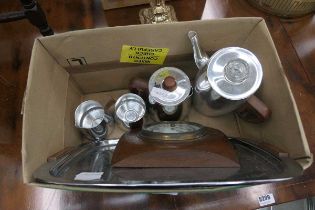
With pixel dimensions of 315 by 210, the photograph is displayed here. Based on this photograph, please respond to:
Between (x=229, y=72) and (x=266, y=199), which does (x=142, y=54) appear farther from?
(x=266, y=199)

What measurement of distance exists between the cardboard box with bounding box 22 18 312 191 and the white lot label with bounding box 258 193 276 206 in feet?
0.32

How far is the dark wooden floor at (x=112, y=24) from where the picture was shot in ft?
1.75

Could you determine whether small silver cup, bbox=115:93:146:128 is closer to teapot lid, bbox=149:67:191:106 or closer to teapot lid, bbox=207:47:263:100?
teapot lid, bbox=149:67:191:106

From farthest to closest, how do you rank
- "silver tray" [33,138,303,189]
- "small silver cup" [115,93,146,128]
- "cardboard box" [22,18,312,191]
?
"small silver cup" [115,93,146,128] < "cardboard box" [22,18,312,191] < "silver tray" [33,138,303,189]

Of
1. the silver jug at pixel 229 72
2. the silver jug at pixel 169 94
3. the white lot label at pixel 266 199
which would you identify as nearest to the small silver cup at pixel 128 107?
the silver jug at pixel 169 94

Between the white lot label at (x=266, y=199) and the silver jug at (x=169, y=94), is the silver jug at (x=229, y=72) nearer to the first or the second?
the silver jug at (x=169, y=94)

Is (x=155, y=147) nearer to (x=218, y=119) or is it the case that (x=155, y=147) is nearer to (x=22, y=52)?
(x=218, y=119)

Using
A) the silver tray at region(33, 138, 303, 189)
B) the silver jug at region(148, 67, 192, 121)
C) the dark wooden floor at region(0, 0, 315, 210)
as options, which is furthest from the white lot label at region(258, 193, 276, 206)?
the silver jug at region(148, 67, 192, 121)

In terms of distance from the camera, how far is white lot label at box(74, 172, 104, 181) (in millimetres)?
367

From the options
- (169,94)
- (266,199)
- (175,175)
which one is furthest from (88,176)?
(266,199)

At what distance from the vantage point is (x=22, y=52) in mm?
677

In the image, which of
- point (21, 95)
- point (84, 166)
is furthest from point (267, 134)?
point (21, 95)

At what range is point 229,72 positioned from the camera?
494 mm

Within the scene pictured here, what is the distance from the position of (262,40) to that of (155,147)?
321mm
